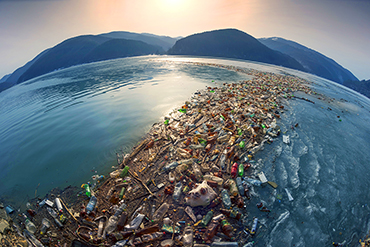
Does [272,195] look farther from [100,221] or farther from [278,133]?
[100,221]

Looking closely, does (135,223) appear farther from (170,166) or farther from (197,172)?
(197,172)

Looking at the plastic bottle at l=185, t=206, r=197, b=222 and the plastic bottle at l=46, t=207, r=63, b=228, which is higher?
the plastic bottle at l=185, t=206, r=197, b=222

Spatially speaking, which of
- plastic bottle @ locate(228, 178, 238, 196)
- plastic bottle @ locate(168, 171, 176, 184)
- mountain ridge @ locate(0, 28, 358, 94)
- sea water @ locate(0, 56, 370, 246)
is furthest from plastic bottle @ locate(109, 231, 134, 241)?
mountain ridge @ locate(0, 28, 358, 94)

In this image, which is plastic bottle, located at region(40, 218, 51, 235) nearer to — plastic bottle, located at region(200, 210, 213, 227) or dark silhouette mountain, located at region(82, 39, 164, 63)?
plastic bottle, located at region(200, 210, 213, 227)

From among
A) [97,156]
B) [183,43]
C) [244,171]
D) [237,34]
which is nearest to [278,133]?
[244,171]

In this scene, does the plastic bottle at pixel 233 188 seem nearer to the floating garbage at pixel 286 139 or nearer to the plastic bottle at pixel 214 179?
the plastic bottle at pixel 214 179

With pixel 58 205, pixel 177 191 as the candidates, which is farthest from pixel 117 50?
pixel 177 191
